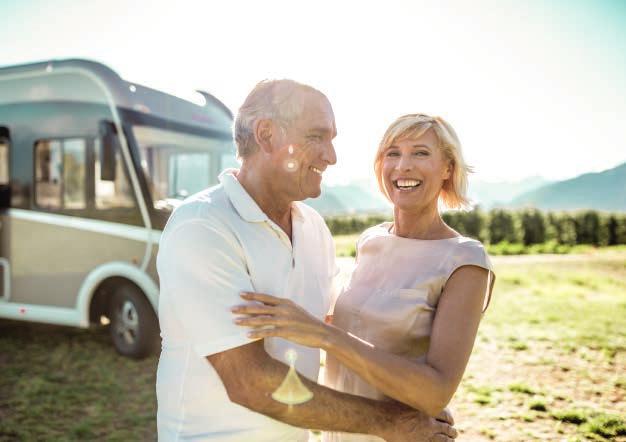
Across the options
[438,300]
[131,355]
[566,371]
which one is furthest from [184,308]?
[566,371]

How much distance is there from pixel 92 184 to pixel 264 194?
188 inches

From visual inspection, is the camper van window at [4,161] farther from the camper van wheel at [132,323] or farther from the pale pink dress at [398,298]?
the pale pink dress at [398,298]

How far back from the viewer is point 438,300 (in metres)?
2.03

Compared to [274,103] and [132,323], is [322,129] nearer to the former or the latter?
[274,103]

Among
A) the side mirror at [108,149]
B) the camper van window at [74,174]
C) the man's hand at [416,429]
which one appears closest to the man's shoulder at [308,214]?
the man's hand at [416,429]

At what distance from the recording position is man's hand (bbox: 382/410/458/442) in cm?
180

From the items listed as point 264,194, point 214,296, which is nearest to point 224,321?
point 214,296

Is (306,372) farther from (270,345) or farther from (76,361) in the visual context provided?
(76,361)

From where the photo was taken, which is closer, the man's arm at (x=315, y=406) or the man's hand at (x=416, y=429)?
the man's arm at (x=315, y=406)

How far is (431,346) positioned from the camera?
184cm

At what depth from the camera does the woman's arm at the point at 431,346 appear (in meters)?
1.54

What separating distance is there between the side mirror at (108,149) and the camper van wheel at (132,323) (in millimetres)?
1335

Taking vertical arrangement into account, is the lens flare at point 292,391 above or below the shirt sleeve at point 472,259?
below

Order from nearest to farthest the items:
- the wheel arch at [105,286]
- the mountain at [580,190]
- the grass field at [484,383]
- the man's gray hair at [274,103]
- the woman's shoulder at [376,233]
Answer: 1. the man's gray hair at [274,103]
2. the woman's shoulder at [376,233]
3. the grass field at [484,383]
4. the wheel arch at [105,286]
5. the mountain at [580,190]
